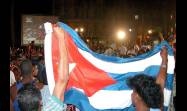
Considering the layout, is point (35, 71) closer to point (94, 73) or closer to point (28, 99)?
point (28, 99)

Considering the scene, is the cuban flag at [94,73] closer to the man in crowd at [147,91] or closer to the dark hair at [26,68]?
the man in crowd at [147,91]

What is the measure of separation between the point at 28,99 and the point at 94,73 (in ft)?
3.01

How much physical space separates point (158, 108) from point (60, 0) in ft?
124

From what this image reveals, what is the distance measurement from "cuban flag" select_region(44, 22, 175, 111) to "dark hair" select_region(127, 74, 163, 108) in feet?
0.22

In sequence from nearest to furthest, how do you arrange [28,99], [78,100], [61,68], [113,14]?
1. [61,68]
2. [78,100]
3. [28,99]
4. [113,14]

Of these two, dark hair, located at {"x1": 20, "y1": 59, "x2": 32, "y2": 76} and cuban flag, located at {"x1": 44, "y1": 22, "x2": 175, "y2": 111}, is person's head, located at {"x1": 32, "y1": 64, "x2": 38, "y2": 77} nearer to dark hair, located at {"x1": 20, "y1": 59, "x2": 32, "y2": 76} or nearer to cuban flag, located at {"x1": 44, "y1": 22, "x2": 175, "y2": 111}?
dark hair, located at {"x1": 20, "y1": 59, "x2": 32, "y2": 76}

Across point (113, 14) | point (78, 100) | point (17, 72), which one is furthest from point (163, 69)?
point (113, 14)

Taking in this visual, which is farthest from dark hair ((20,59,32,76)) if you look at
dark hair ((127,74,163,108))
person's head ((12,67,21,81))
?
person's head ((12,67,21,81))

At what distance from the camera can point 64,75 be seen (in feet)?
21.2

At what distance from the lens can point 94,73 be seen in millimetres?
6703

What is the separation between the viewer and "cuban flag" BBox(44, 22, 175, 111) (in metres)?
6.50

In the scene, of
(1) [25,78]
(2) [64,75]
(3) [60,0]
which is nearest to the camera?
(2) [64,75]
